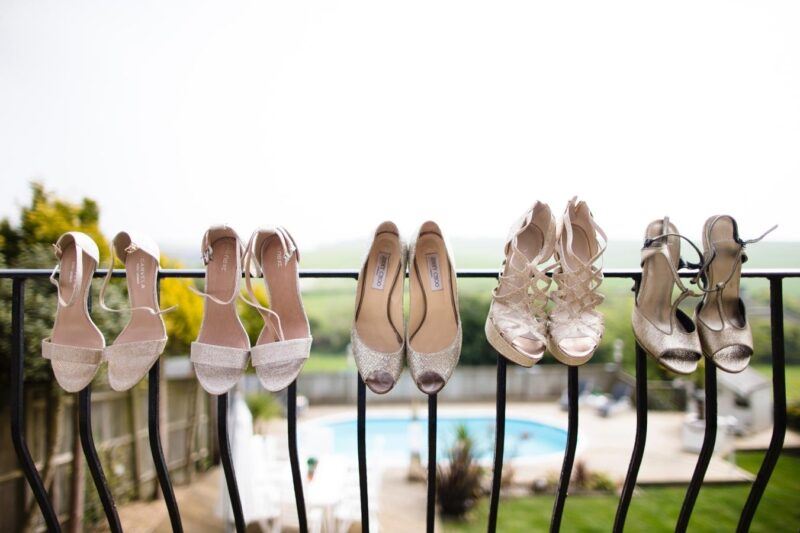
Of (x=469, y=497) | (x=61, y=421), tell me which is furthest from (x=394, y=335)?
(x=469, y=497)

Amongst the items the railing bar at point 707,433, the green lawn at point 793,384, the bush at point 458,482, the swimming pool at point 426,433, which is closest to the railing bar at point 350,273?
the railing bar at point 707,433

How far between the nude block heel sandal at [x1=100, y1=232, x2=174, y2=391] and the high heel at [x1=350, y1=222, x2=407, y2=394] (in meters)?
0.45

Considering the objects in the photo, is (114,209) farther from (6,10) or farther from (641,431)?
(641,431)

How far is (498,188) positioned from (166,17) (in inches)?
612

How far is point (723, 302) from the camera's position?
45.3 inches

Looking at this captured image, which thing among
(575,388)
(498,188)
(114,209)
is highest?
(498,188)

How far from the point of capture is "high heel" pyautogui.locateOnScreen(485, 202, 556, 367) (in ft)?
3.42

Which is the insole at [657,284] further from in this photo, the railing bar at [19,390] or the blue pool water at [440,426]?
the blue pool water at [440,426]

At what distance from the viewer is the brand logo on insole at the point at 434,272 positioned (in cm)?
119

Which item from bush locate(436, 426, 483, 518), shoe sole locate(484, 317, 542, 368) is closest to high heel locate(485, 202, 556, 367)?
shoe sole locate(484, 317, 542, 368)

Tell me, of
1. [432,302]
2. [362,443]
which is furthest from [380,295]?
[362,443]

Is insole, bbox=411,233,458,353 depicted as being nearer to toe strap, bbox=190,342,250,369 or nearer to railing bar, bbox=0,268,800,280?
railing bar, bbox=0,268,800,280

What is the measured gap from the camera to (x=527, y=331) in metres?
1.06

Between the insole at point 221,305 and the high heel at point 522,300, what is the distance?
59 cm
